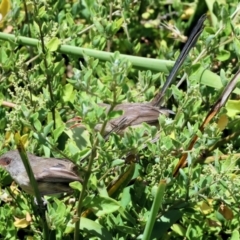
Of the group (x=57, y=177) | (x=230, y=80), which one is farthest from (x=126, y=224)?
(x=230, y=80)

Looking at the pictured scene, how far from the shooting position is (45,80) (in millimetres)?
2910

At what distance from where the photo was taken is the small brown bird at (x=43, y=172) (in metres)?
2.48

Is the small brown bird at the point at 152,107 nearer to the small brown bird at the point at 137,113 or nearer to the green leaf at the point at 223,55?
the small brown bird at the point at 137,113

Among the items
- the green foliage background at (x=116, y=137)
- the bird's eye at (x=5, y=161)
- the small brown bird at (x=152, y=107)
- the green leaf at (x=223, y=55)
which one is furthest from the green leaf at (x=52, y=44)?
the green leaf at (x=223, y=55)

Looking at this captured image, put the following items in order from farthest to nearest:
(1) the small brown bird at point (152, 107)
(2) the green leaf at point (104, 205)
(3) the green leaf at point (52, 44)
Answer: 1. (1) the small brown bird at point (152, 107)
2. (3) the green leaf at point (52, 44)
3. (2) the green leaf at point (104, 205)

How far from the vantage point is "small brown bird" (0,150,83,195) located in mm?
2484

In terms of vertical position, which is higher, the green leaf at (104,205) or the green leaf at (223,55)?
the green leaf at (223,55)

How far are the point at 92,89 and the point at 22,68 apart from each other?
81 cm

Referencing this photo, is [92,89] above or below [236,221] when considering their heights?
above

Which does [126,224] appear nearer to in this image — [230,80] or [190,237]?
[190,237]

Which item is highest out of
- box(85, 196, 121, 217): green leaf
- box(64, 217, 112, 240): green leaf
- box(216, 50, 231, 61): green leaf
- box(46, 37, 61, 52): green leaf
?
box(46, 37, 61, 52): green leaf

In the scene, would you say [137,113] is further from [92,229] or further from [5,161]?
[92,229]

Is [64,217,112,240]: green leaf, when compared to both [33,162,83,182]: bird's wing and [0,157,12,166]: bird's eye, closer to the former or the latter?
[33,162,83,182]: bird's wing

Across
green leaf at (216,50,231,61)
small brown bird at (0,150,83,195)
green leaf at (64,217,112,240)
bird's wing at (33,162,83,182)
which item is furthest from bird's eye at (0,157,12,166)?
green leaf at (216,50,231,61)
